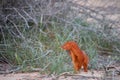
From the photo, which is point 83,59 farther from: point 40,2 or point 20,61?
point 40,2

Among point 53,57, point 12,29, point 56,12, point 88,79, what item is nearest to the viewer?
point 88,79

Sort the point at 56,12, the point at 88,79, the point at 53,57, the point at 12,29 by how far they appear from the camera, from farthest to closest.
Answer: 1. the point at 56,12
2. the point at 12,29
3. the point at 53,57
4. the point at 88,79

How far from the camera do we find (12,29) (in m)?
5.46

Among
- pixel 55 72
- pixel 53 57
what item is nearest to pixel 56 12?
pixel 53 57

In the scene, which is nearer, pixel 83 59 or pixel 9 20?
pixel 83 59

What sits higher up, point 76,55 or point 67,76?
point 76,55

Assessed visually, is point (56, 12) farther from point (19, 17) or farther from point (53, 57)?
point (53, 57)

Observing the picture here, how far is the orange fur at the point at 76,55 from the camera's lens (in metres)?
4.29

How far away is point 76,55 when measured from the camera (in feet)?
14.1

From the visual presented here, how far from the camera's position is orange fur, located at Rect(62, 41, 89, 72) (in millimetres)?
4293

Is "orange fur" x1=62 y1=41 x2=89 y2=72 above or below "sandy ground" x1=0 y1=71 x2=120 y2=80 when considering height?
above

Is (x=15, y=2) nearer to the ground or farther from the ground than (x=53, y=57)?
farther from the ground

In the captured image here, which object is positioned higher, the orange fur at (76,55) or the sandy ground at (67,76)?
the orange fur at (76,55)

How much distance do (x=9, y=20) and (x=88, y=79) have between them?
1.66m
